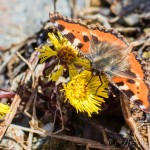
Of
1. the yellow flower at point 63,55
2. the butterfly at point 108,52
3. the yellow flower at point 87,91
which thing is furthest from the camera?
the yellow flower at point 63,55

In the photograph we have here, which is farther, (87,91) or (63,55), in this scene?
(63,55)

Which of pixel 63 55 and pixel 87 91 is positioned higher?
Answer: pixel 63 55

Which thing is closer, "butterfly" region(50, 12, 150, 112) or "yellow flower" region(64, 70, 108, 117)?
"butterfly" region(50, 12, 150, 112)

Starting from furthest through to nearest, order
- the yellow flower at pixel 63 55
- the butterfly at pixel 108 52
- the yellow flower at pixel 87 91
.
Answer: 1. the yellow flower at pixel 63 55
2. the yellow flower at pixel 87 91
3. the butterfly at pixel 108 52

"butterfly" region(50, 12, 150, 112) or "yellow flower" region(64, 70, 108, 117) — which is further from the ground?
"butterfly" region(50, 12, 150, 112)

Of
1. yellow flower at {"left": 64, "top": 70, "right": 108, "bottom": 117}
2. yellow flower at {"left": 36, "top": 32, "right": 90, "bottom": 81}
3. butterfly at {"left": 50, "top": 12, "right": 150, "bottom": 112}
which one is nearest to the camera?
butterfly at {"left": 50, "top": 12, "right": 150, "bottom": 112}
